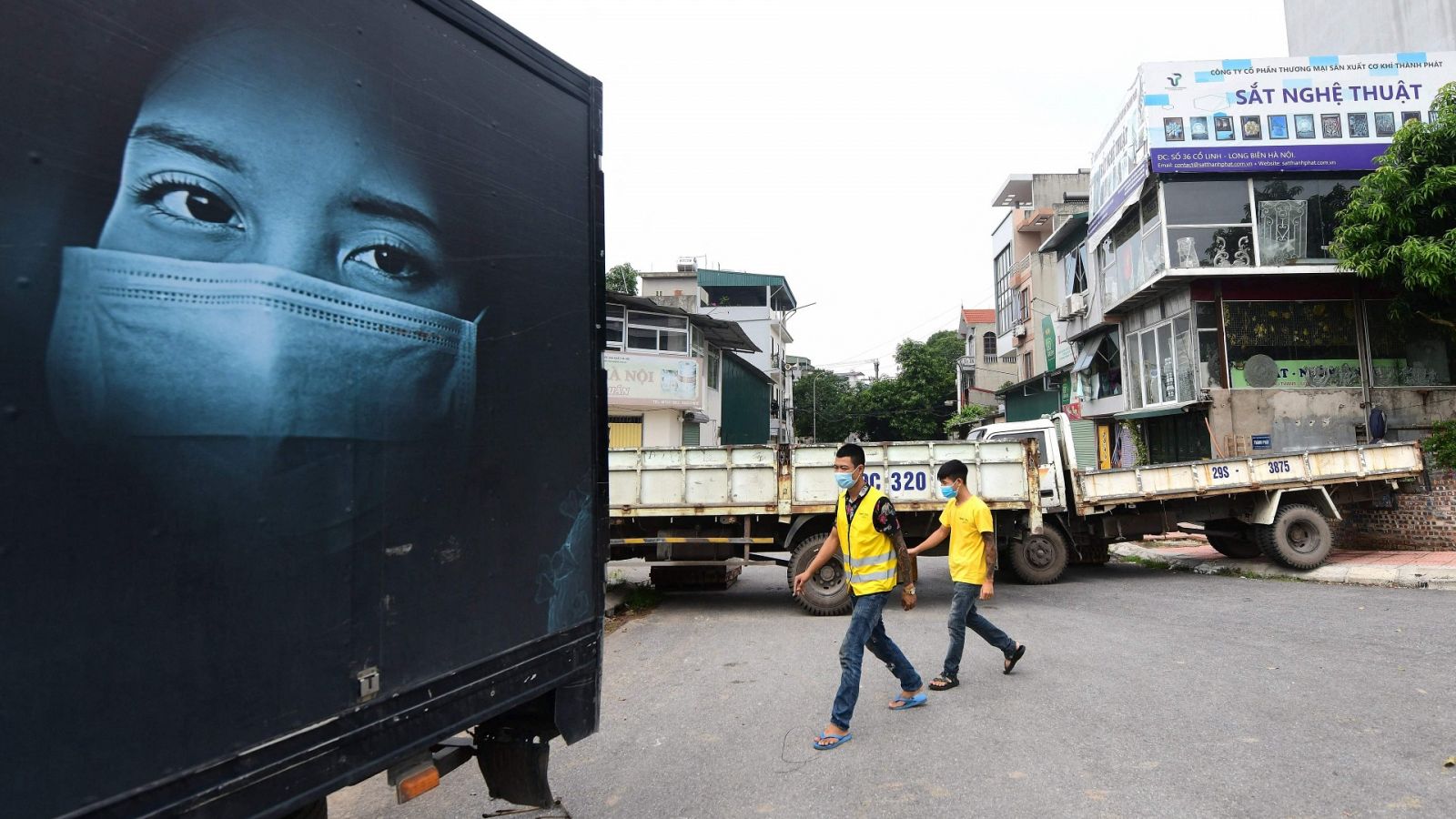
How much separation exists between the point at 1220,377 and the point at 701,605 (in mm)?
13130

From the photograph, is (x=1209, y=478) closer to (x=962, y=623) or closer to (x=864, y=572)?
→ (x=962, y=623)

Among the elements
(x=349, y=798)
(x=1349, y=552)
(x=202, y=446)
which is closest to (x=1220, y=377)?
(x=1349, y=552)

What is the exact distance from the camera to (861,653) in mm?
4750

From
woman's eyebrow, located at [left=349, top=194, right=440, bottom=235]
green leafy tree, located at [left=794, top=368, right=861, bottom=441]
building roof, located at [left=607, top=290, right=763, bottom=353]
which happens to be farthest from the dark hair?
green leafy tree, located at [left=794, top=368, right=861, bottom=441]

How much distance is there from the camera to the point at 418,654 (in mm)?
2131

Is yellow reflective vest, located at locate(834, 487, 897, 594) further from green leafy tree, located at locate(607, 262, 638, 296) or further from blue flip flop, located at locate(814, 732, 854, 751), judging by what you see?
green leafy tree, located at locate(607, 262, 638, 296)

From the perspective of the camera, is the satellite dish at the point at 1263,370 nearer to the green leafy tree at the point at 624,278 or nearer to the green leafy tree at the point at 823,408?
the green leafy tree at the point at 624,278

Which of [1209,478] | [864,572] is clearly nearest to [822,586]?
[864,572]

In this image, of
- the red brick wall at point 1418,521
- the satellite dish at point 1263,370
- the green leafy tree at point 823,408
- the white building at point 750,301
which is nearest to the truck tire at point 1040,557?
the red brick wall at point 1418,521

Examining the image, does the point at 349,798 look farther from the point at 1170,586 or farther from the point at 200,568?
the point at 1170,586

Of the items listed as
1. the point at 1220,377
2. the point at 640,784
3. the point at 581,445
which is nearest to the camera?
the point at 581,445

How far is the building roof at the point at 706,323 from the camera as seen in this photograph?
2095 cm

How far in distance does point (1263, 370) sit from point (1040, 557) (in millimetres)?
9300

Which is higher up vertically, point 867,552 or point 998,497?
point 998,497
